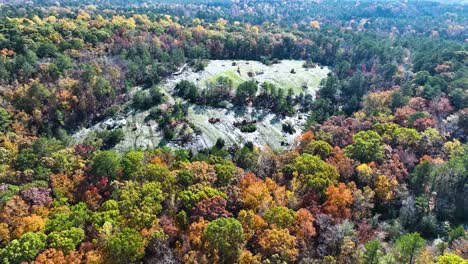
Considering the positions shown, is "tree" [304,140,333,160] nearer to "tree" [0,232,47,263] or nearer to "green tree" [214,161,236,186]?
"green tree" [214,161,236,186]

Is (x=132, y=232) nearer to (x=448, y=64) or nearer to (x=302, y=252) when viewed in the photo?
(x=302, y=252)

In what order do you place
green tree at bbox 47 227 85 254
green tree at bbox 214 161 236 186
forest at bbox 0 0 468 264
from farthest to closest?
green tree at bbox 214 161 236 186 < forest at bbox 0 0 468 264 < green tree at bbox 47 227 85 254

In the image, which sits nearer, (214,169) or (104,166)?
(214,169)

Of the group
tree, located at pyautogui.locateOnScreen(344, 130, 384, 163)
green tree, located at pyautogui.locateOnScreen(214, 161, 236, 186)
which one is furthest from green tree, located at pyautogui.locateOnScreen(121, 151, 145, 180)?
tree, located at pyautogui.locateOnScreen(344, 130, 384, 163)

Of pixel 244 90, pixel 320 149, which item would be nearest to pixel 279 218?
pixel 320 149

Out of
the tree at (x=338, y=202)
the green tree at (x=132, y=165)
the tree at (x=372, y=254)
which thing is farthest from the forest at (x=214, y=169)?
the green tree at (x=132, y=165)

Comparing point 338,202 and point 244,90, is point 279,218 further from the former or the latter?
point 244,90
